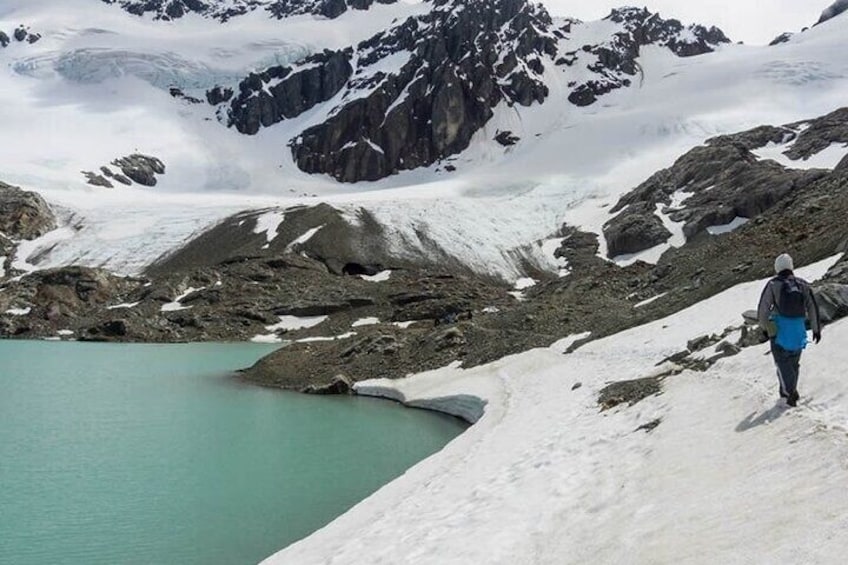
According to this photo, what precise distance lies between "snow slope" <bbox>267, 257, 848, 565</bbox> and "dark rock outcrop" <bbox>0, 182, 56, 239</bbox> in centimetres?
13989

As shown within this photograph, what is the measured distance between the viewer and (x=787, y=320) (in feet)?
42.1

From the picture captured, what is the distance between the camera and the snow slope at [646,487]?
8.63 meters

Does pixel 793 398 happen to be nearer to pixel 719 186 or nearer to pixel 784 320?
pixel 784 320

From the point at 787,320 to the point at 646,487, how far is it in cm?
399

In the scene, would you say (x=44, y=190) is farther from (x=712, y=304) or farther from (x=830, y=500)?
(x=830, y=500)

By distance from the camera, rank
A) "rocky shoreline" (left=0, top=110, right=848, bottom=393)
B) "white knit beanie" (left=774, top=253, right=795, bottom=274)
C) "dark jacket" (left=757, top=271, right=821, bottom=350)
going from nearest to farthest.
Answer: "dark jacket" (left=757, top=271, right=821, bottom=350), "white knit beanie" (left=774, top=253, right=795, bottom=274), "rocky shoreline" (left=0, top=110, right=848, bottom=393)

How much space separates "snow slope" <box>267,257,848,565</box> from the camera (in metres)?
8.63

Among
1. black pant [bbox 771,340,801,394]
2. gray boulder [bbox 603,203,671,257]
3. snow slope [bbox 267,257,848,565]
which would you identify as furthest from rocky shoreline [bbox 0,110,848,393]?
black pant [bbox 771,340,801,394]

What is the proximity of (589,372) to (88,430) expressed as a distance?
885 inches

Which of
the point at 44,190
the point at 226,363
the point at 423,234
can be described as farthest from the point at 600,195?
the point at 44,190

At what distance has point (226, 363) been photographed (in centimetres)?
6322

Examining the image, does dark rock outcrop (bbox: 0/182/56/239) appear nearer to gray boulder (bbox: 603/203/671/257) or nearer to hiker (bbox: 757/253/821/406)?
gray boulder (bbox: 603/203/671/257)

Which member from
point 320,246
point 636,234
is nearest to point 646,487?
point 320,246

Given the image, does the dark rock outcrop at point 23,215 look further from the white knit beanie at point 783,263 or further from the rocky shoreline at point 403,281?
the white knit beanie at point 783,263
